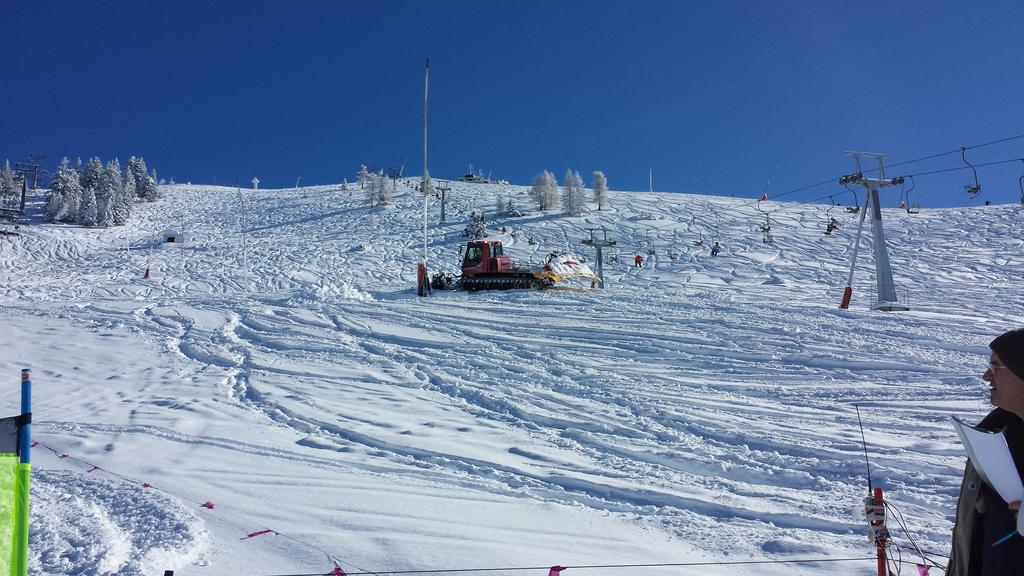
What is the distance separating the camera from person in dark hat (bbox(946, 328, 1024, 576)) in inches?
72.1

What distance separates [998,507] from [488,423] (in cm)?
684

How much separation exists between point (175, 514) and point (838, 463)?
6.73 meters

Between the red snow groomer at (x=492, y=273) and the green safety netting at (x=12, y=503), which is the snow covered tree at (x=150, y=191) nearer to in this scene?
the red snow groomer at (x=492, y=273)

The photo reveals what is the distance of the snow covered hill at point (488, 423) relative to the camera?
476cm

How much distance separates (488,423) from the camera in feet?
27.3

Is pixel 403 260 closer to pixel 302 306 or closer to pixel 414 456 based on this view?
pixel 302 306

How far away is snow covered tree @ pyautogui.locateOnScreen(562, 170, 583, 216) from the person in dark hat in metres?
48.7

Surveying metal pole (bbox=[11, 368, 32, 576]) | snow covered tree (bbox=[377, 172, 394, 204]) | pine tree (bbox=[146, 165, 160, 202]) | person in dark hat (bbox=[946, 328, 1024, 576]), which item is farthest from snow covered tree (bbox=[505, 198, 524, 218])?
person in dark hat (bbox=[946, 328, 1024, 576])

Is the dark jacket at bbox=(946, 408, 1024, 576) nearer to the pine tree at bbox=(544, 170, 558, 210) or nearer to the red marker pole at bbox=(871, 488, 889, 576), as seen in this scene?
the red marker pole at bbox=(871, 488, 889, 576)

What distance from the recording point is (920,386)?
29.9 feet

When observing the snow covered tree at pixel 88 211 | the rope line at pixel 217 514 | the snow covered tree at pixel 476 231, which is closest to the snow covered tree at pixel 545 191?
the snow covered tree at pixel 476 231

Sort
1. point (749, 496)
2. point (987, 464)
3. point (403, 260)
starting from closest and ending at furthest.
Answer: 1. point (987, 464)
2. point (749, 496)
3. point (403, 260)

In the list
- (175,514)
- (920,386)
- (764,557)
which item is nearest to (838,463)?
(764,557)

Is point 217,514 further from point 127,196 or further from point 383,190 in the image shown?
point 127,196
